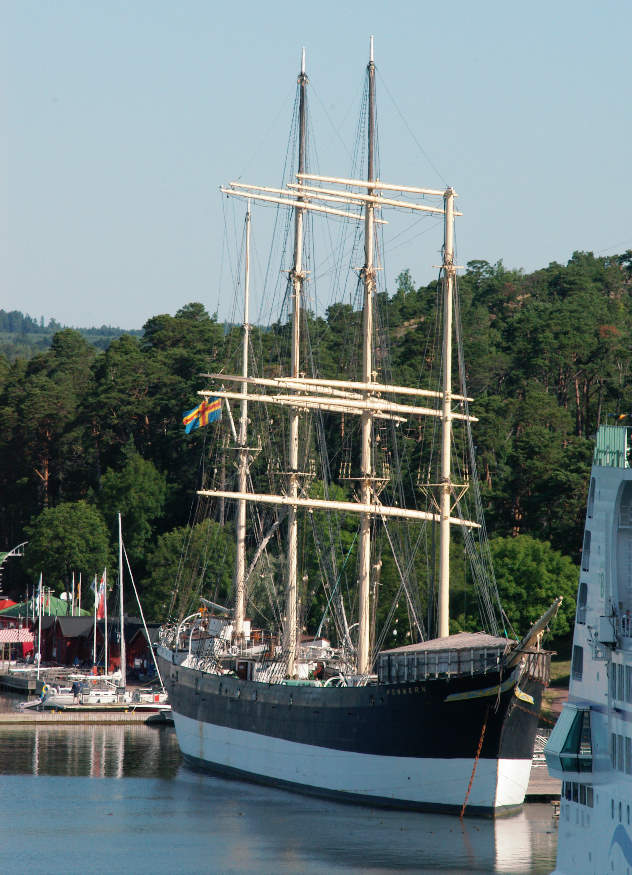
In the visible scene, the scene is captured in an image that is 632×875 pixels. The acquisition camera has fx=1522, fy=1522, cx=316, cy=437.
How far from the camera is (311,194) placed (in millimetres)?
77500

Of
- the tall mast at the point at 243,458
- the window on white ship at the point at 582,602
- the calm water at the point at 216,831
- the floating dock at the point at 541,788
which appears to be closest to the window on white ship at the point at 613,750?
the window on white ship at the point at 582,602

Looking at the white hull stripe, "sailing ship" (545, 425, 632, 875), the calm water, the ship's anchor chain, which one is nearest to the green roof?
the calm water

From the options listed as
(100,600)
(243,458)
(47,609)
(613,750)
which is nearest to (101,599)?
(100,600)

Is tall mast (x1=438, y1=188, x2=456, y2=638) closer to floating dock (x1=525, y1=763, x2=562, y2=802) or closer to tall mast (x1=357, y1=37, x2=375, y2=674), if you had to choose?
tall mast (x1=357, y1=37, x2=375, y2=674)

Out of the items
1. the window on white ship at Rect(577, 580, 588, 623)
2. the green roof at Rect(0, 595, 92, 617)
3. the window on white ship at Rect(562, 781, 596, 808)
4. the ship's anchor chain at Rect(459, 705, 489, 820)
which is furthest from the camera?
the green roof at Rect(0, 595, 92, 617)

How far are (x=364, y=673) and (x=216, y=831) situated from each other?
51.9ft

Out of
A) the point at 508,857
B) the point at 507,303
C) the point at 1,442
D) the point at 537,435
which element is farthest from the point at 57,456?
the point at 508,857

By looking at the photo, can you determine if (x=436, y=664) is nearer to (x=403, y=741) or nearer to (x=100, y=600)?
(x=403, y=741)

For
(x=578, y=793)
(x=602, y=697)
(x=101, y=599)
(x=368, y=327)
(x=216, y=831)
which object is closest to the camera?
(x=602, y=697)

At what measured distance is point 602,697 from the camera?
35438 millimetres

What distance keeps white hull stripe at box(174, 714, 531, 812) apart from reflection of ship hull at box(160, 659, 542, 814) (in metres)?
0.04

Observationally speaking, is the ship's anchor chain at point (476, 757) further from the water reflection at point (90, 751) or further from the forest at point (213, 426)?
the forest at point (213, 426)

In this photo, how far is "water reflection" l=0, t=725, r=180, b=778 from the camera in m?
71.1

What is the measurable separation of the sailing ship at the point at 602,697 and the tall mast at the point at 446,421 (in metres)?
28.0
